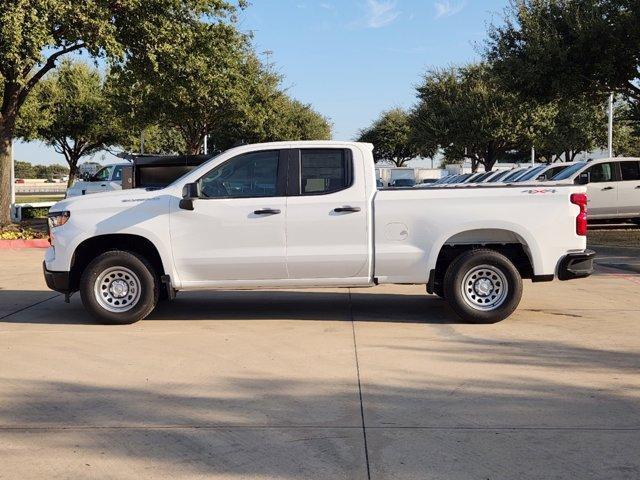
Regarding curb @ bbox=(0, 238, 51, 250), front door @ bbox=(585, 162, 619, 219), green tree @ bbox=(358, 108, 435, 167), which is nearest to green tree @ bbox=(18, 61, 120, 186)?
curb @ bbox=(0, 238, 51, 250)

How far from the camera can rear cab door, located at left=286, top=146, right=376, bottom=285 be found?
26.2 ft

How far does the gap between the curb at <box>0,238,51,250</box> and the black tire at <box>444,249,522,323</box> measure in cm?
1161

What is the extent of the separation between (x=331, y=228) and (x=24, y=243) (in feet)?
38.1

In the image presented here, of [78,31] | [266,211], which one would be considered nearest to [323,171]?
[266,211]

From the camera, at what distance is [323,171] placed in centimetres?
817

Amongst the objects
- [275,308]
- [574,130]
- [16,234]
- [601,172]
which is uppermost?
[574,130]

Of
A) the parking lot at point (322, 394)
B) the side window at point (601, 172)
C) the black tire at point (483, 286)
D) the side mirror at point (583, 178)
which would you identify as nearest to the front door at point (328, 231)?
the parking lot at point (322, 394)

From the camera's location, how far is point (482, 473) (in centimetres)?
414

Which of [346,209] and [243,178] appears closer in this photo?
[346,209]

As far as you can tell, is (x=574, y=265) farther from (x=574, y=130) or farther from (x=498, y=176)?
(x=574, y=130)

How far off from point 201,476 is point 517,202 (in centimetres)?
513

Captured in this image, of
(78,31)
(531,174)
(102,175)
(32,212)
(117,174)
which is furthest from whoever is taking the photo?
(32,212)

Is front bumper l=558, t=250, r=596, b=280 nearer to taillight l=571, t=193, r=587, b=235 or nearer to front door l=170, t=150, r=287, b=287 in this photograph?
taillight l=571, t=193, r=587, b=235

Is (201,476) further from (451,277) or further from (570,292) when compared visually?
(570,292)
